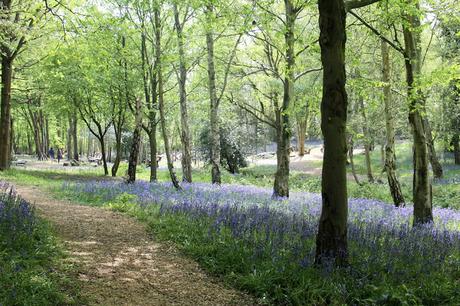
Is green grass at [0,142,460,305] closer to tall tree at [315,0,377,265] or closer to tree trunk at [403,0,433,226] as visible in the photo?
tall tree at [315,0,377,265]

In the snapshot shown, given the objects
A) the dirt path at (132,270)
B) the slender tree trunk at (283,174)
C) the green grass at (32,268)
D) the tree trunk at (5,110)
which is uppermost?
the tree trunk at (5,110)

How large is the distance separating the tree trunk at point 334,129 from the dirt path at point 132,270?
5.04ft

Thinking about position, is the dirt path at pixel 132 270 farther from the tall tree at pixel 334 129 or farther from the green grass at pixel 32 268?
the tall tree at pixel 334 129

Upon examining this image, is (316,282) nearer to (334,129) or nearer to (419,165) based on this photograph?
(334,129)

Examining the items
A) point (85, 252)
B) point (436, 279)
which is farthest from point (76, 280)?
point (436, 279)

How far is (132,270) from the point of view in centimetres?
616

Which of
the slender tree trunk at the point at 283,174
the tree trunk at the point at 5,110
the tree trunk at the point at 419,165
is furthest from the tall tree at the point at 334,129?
the tree trunk at the point at 5,110

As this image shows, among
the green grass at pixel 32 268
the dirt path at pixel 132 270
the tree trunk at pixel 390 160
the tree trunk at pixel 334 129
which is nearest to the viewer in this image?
the green grass at pixel 32 268

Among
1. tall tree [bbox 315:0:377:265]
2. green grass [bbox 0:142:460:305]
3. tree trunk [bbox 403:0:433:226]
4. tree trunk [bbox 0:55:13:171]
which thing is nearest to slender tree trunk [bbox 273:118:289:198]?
tree trunk [bbox 403:0:433:226]

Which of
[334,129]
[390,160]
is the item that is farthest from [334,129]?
[390,160]

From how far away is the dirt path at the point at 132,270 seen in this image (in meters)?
5.19

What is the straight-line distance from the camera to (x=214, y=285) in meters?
5.78

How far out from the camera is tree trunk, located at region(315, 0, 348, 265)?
5.34 metres

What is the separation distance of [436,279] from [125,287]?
446cm
